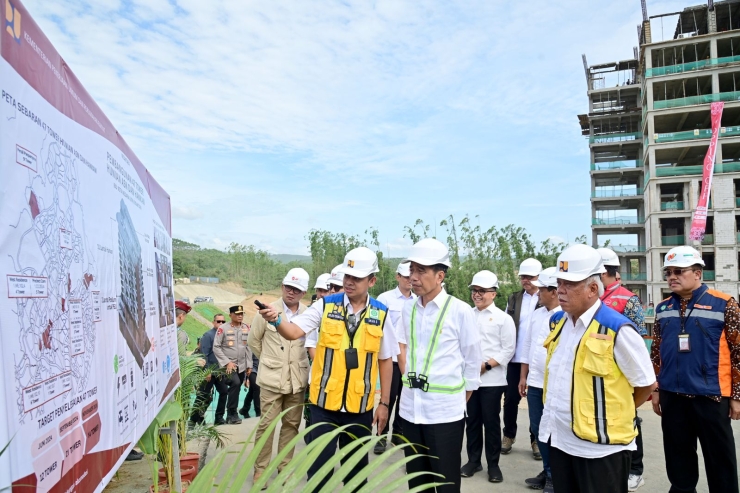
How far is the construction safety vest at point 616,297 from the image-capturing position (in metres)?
4.32

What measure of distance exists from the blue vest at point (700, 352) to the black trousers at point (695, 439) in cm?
10

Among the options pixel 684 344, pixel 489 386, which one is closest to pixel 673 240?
pixel 489 386

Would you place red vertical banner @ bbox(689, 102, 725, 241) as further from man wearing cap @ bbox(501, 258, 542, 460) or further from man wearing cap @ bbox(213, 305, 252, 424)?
man wearing cap @ bbox(213, 305, 252, 424)

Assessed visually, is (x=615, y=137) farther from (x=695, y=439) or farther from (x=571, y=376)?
(x=571, y=376)

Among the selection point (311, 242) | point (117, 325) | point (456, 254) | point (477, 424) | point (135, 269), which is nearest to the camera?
point (117, 325)

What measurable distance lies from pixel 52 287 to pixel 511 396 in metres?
5.20

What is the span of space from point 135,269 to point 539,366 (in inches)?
142

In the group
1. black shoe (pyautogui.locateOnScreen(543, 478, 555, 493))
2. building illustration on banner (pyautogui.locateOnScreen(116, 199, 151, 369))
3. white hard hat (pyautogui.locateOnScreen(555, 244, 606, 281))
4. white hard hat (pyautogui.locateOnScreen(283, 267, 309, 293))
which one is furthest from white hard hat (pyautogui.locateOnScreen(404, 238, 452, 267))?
black shoe (pyautogui.locateOnScreen(543, 478, 555, 493))

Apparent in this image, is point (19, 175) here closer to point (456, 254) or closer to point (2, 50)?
point (2, 50)

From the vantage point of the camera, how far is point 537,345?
16.1 ft

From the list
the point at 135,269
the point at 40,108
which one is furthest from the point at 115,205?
the point at 40,108

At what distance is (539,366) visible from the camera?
15.5 feet

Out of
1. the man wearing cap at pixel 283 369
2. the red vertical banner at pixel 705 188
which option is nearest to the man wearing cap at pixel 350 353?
the man wearing cap at pixel 283 369

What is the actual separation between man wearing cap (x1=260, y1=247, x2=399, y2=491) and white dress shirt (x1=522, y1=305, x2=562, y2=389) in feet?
5.24
